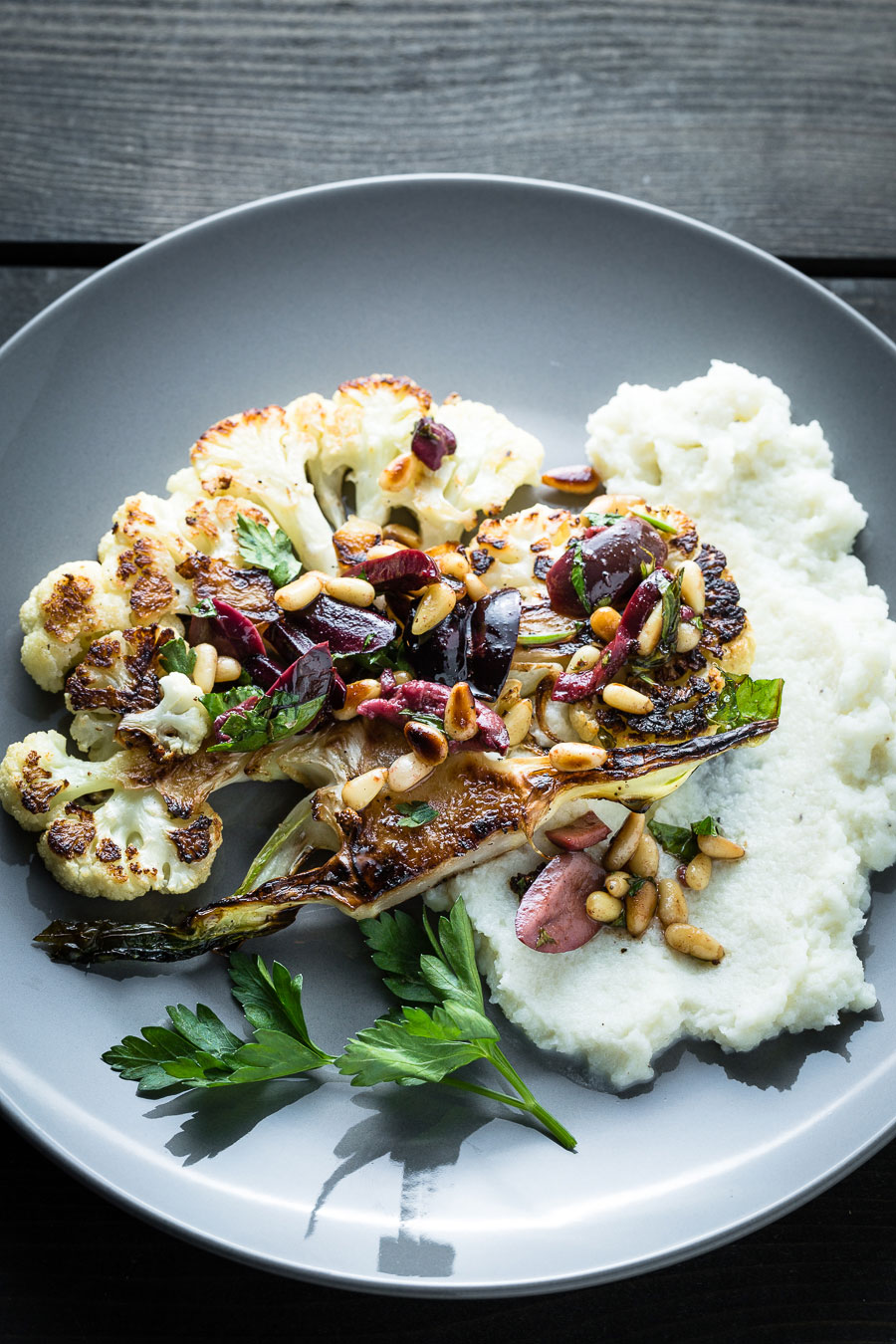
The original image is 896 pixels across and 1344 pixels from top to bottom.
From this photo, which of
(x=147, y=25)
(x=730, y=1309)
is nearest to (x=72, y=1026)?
(x=730, y=1309)

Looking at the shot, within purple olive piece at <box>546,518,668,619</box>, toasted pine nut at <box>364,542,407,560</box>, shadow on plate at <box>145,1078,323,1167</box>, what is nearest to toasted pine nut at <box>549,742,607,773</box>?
purple olive piece at <box>546,518,668,619</box>

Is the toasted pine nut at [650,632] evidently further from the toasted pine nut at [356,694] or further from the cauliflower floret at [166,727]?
the cauliflower floret at [166,727]

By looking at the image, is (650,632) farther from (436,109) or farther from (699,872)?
(436,109)

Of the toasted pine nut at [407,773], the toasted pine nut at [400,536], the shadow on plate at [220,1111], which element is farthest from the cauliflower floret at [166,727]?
the shadow on plate at [220,1111]

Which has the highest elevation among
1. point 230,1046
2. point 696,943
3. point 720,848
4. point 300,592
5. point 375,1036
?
point 300,592

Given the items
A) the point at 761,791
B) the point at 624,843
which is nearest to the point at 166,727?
the point at 624,843

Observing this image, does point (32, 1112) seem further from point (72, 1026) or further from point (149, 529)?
point (149, 529)

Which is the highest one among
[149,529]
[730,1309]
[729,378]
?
[729,378]
